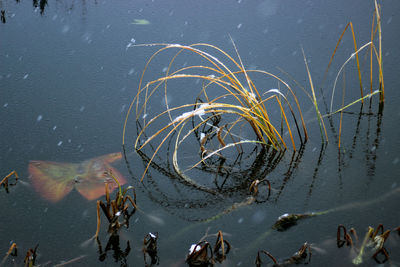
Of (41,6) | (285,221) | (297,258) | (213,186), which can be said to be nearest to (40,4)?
(41,6)

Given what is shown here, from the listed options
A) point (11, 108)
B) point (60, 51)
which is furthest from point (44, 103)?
point (60, 51)

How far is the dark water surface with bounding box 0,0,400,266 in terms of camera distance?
2.10m

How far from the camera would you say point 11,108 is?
2969 mm

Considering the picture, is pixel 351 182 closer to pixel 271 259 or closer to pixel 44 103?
pixel 271 259

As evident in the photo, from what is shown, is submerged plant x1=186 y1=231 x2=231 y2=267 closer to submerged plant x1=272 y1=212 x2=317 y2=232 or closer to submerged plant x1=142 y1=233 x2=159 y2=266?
submerged plant x1=142 y1=233 x2=159 y2=266

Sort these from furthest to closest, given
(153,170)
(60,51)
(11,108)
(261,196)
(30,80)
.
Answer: (60,51) → (30,80) → (11,108) → (153,170) → (261,196)

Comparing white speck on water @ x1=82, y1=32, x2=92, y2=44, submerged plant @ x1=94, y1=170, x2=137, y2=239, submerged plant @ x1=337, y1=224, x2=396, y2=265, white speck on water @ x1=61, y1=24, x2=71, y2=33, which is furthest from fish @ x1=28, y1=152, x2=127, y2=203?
white speck on water @ x1=61, y1=24, x2=71, y2=33

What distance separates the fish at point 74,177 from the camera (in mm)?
2365

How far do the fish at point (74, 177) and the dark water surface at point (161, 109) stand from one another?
0.05 m

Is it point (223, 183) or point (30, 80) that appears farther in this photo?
point (30, 80)

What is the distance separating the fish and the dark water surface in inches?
1.8

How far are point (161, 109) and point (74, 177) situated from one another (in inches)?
29.3

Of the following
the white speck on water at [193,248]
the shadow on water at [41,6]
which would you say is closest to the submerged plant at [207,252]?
the white speck on water at [193,248]

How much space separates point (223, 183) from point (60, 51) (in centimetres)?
183
